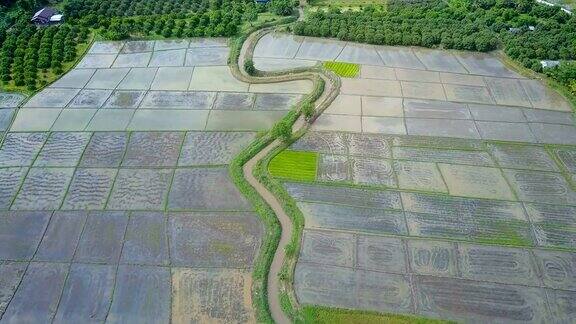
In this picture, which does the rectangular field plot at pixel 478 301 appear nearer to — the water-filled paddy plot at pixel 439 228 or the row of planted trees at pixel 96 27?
the water-filled paddy plot at pixel 439 228

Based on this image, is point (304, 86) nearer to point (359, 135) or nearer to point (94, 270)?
point (359, 135)

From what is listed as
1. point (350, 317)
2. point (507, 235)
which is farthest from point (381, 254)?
point (507, 235)

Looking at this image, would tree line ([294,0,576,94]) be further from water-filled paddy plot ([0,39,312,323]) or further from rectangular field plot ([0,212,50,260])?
rectangular field plot ([0,212,50,260])

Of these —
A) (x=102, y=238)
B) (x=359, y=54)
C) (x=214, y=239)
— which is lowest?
(x=102, y=238)

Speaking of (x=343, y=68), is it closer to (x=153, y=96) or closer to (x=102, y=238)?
(x=153, y=96)

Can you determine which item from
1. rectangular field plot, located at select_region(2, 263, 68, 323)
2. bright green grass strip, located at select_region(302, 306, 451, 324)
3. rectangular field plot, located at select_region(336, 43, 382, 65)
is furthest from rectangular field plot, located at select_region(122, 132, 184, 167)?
rectangular field plot, located at select_region(336, 43, 382, 65)

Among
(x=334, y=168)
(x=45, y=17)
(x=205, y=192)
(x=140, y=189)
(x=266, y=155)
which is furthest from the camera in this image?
(x=45, y=17)

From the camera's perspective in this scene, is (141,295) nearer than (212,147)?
Yes

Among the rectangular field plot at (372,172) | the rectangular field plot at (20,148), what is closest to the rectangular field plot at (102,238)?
the rectangular field plot at (20,148)
